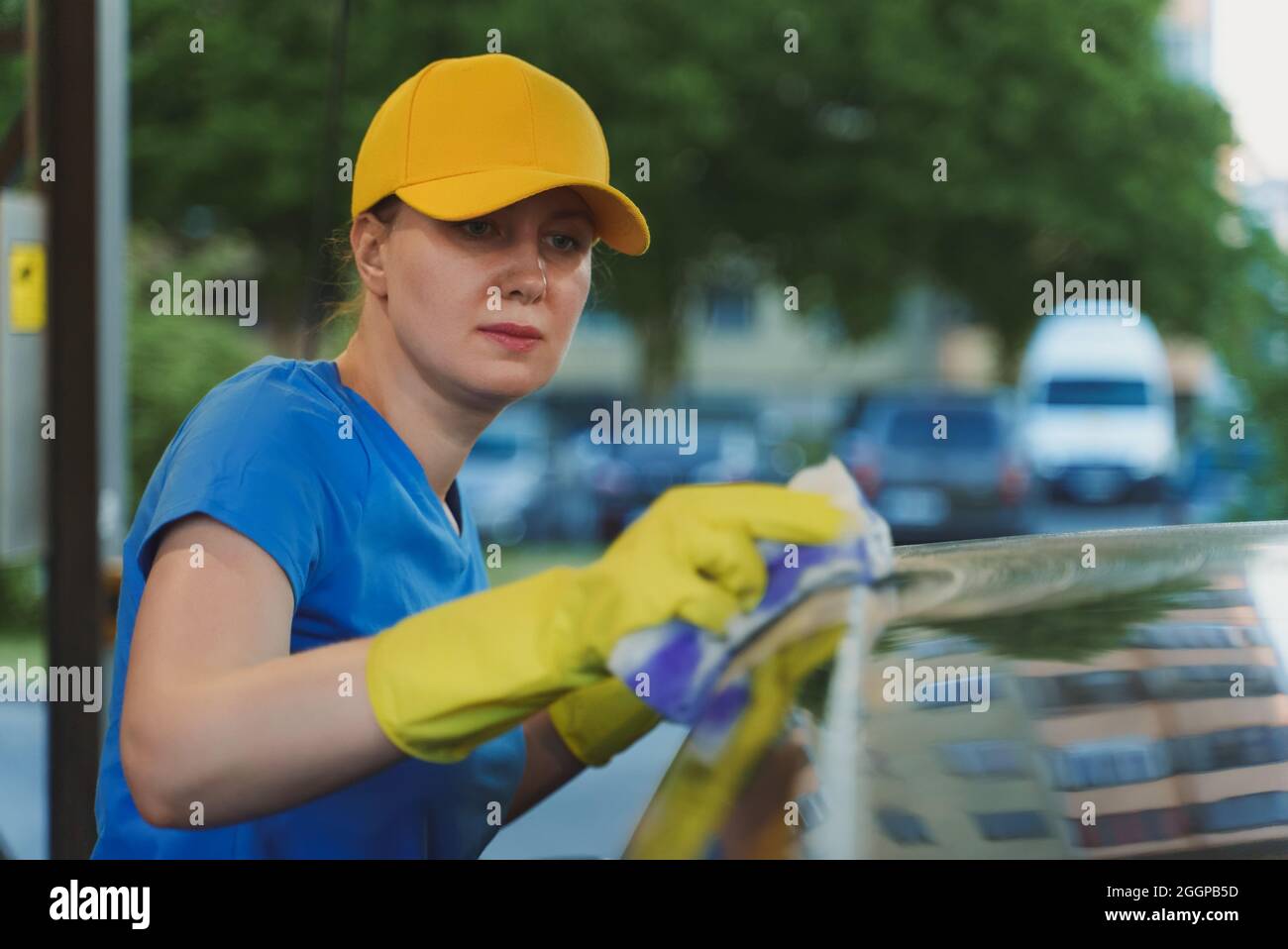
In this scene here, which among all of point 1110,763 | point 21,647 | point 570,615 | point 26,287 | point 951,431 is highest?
point 951,431

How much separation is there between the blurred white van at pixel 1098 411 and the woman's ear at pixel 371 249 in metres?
19.2

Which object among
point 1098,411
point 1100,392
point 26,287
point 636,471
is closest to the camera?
point 26,287

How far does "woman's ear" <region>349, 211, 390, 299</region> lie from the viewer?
1830mm

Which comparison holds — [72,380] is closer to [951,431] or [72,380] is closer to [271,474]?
[271,474]

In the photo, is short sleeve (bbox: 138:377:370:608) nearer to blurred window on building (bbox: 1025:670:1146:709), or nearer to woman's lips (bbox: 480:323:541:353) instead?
woman's lips (bbox: 480:323:541:353)

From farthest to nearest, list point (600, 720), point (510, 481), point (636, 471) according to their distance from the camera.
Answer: point (510, 481) → point (636, 471) → point (600, 720)

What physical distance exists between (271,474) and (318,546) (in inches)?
3.8

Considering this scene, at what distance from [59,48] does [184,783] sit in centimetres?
287

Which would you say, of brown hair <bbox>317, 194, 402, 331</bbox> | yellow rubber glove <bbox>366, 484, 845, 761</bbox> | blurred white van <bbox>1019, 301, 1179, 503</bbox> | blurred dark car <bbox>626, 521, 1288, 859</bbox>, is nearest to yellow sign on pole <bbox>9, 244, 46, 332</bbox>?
brown hair <bbox>317, 194, 402, 331</bbox>

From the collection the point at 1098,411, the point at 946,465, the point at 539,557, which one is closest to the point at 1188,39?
the point at 1098,411

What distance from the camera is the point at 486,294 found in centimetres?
174

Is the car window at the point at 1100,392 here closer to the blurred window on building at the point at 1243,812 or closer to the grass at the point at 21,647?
the grass at the point at 21,647

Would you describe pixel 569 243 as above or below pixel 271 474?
above
